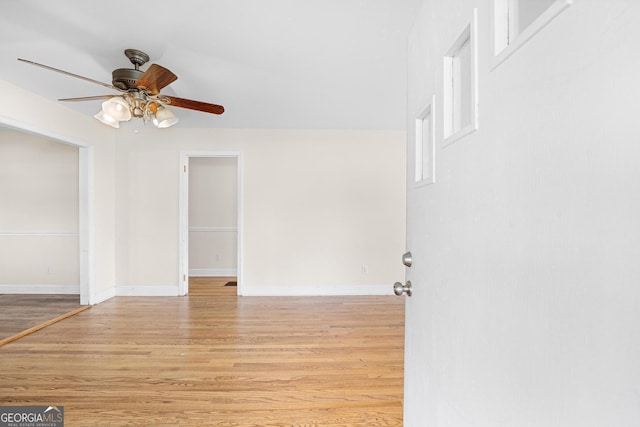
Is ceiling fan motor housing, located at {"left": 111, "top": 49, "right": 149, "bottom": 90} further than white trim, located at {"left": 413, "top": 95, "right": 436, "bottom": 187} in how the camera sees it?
Yes

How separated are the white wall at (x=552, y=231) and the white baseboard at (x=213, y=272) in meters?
5.65

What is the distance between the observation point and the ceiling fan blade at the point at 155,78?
209 cm

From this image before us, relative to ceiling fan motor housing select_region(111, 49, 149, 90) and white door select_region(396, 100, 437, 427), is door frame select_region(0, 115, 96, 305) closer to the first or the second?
ceiling fan motor housing select_region(111, 49, 149, 90)

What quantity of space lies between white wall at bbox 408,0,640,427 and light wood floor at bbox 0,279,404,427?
57.1 inches

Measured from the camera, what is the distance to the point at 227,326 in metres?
3.26

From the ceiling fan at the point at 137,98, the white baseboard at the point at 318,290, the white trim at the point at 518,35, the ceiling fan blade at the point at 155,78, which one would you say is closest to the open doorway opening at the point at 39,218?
the white baseboard at the point at 318,290

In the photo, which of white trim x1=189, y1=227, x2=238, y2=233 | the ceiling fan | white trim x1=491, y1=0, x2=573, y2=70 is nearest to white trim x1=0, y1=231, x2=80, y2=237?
white trim x1=189, y1=227, x2=238, y2=233

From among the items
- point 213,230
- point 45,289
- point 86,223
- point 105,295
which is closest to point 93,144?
point 86,223

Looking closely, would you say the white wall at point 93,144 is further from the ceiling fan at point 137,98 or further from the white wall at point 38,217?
the ceiling fan at point 137,98

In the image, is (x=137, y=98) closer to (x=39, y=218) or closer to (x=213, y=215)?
(x=39, y=218)

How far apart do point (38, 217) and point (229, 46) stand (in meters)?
4.18

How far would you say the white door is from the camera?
0.96m

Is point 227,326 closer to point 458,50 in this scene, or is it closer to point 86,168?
point 86,168

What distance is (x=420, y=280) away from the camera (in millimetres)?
1042
